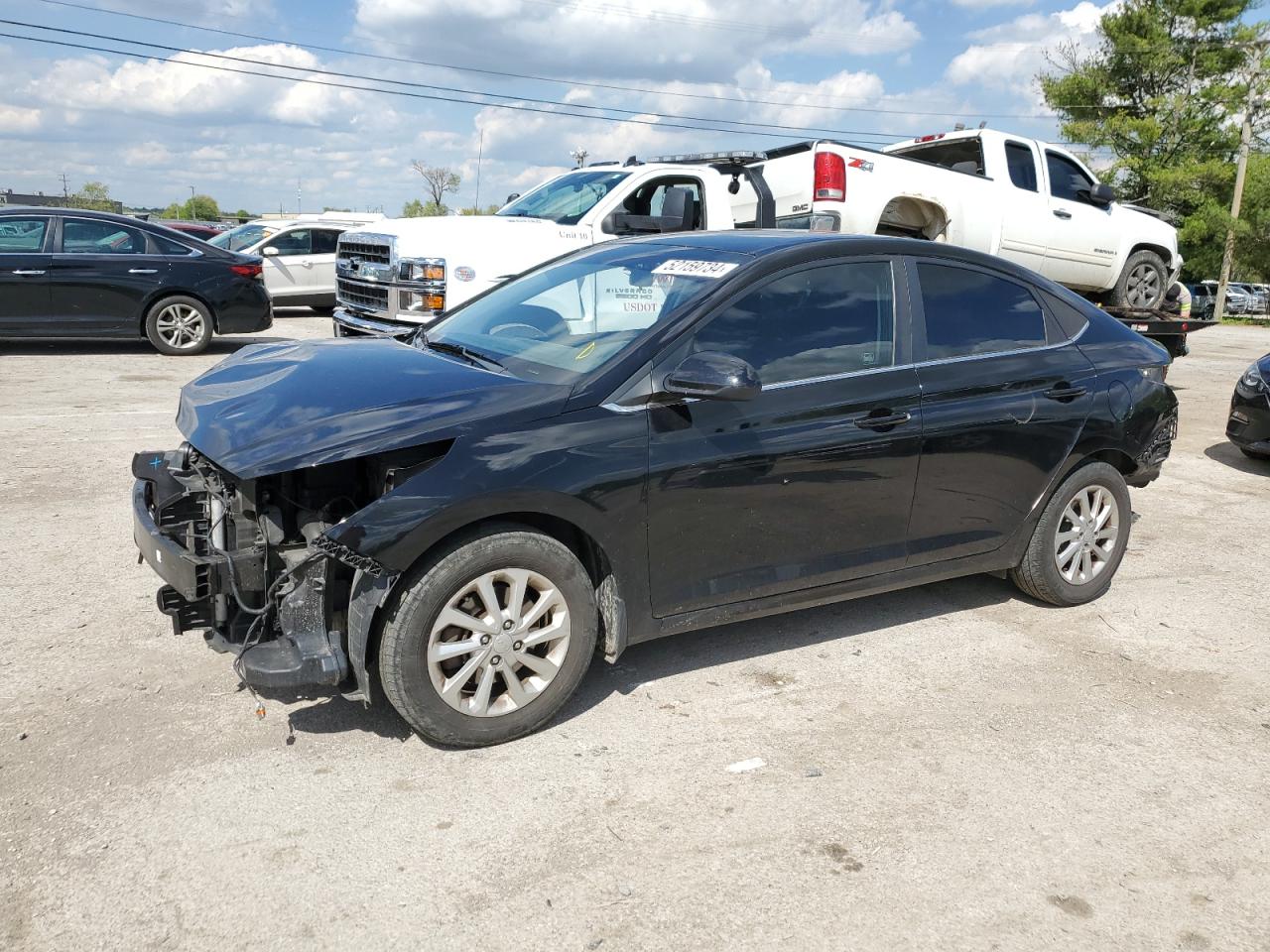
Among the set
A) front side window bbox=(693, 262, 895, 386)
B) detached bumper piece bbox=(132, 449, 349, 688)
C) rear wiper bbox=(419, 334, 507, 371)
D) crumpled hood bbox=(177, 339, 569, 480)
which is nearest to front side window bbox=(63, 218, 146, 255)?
Result: rear wiper bbox=(419, 334, 507, 371)

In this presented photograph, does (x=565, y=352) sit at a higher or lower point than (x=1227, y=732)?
higher

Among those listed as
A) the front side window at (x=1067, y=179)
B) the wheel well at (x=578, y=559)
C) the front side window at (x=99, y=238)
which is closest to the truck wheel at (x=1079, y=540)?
the wheel well at (x=578, y=559)

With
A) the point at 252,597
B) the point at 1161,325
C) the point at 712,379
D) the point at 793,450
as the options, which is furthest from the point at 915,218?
the point at 252,597

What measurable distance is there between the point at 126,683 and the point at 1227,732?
4165mm

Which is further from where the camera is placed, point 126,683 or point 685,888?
point 126,683

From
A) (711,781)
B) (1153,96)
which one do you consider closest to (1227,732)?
(711,781)

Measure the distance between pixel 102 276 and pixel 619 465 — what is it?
10.3 m

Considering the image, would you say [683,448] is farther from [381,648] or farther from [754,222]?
[754,222]

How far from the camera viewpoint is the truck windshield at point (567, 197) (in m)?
9.87

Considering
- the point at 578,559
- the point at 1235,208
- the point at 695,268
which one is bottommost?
the point at 578,559

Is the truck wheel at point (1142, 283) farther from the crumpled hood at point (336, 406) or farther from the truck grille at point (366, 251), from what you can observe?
the crumpled hood at point (336, 406)

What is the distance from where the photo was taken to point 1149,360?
529cm

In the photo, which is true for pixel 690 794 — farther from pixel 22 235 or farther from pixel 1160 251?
pixel 22 235

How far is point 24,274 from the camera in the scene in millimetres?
11352
